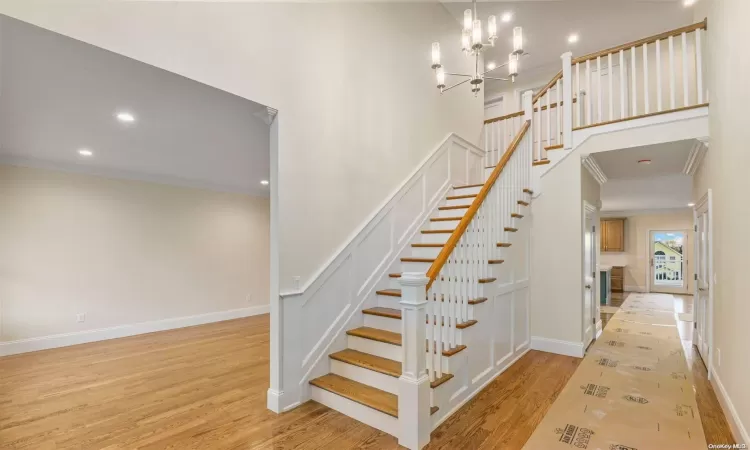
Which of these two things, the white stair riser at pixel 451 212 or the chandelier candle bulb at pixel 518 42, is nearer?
the chandelier candle bulb at pixel 518 42

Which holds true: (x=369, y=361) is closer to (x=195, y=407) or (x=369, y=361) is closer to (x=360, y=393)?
(x=360, y=393)

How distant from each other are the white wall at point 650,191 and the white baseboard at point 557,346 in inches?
122

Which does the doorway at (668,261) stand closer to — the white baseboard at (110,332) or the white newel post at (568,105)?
the white newel post at (568,105)

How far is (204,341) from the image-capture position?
17.0 feet

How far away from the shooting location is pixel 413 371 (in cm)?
238

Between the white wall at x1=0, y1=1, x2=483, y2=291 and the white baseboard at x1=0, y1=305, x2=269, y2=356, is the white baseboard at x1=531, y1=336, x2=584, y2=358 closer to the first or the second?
the white wall at x1=0, y1=1, x2=483, y2=291

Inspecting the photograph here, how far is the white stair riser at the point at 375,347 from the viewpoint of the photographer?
3.10 meters

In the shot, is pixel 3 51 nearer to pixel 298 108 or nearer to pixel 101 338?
pixel 298 108

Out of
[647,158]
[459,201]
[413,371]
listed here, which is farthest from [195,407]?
[647,158]

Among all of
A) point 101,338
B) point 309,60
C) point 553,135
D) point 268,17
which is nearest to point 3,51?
point 268,17

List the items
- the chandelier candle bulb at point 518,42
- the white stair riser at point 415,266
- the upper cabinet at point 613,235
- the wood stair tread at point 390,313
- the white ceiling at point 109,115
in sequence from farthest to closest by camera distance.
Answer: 1. the upper cabinet at point 613,235
2. the white stair riser at point 415,266
3. the wood stair tread at point 390,313
4. the chandelier candle bulb at point 518,42
5. the white ceiling at point 109,115

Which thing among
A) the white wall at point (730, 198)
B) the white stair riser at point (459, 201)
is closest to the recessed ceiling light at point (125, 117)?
the white stair riser at point (459, 201)

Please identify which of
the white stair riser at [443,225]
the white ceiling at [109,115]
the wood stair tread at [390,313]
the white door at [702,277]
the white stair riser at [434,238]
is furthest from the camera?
the white stair riser at [443,225]

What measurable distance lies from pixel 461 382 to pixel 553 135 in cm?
474
